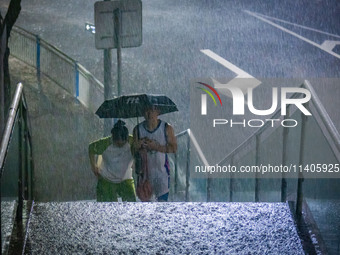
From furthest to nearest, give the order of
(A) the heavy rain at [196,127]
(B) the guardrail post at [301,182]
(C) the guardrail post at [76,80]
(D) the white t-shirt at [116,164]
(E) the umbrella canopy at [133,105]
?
(C) the guardrail post at [76,80] < (E) the umbrella canopy at [133,105] < (D) the white t-shirt at [116,164] < (B) the guardrail post at [301,182] < (A) the heavy rain at [196,127]

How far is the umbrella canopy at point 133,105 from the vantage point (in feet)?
22.2

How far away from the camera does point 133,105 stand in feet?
22.9

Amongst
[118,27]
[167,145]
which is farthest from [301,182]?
[118,27]

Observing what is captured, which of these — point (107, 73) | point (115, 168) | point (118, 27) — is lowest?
point (115, 168)

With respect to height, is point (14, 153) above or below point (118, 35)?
below

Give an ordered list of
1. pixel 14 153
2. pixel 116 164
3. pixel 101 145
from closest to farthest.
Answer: pixel 14 153, pixel 116 164, pixel 101 145

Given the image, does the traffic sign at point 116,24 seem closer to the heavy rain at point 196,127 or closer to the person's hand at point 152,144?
the heavy rain at point 196,127

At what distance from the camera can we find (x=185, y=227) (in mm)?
4320

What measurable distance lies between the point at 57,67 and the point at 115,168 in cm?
1028

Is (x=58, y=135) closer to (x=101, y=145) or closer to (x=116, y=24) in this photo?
(x=116, y=24)

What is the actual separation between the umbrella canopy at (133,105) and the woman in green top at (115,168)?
442mm

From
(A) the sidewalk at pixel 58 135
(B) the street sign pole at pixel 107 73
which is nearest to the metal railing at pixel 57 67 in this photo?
(A) the sidewalk at pixel 58 135

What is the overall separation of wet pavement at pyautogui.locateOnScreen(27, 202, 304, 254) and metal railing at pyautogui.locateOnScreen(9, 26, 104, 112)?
10.6m

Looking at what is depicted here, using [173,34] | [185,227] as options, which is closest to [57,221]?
[185,227]
